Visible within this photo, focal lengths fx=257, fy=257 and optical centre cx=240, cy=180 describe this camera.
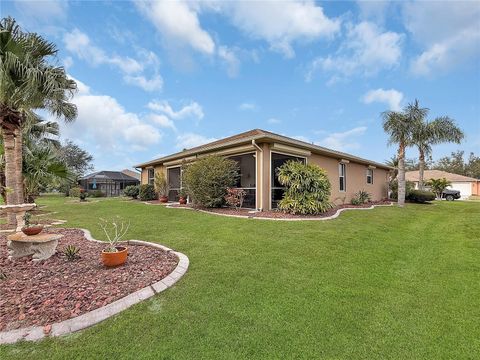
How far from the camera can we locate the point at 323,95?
16734 mm

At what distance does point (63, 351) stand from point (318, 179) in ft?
30.8

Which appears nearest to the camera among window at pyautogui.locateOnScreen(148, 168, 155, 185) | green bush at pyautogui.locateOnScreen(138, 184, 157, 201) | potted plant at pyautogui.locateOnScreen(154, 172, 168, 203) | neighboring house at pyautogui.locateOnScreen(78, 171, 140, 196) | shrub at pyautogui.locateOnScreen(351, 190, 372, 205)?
shrub at pyautogui.locateOnScreen(351, 190, 372, 205)

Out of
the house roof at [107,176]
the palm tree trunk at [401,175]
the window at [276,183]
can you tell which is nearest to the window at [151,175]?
the window at [276,183]

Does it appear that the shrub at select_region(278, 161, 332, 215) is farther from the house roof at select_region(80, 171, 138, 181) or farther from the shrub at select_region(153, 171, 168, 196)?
the house roof at select_region(80, 171, 138, 181)

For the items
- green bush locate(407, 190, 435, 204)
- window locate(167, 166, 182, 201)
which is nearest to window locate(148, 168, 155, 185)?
window locate(167, 166, 182, 201)

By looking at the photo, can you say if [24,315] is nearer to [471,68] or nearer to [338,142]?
[471,68]

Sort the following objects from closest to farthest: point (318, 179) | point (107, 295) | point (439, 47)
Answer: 1. point (107, 295)
2. point (318, 179)
3. point (439, 47)

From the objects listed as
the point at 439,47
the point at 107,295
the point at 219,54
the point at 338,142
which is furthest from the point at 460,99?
the point at 107,295

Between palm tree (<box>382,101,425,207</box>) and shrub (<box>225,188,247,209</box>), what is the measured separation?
1052 centimetres

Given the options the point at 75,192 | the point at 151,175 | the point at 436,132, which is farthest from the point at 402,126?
the point at 75,192

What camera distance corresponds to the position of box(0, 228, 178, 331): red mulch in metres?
3.10

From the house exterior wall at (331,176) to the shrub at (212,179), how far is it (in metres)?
1.01

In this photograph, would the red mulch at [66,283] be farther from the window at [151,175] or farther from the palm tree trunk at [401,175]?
the palm tree trunk at [401,175]

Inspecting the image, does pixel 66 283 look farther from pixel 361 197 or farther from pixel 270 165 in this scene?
pixel 361 197
